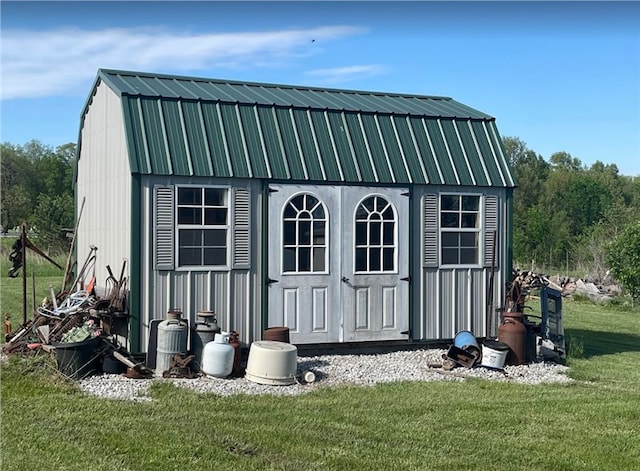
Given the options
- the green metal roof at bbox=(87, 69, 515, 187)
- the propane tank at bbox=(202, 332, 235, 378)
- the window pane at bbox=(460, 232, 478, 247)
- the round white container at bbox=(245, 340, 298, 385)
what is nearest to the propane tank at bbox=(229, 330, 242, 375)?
the propane tank at bbox=(202, 332, 235, 378)

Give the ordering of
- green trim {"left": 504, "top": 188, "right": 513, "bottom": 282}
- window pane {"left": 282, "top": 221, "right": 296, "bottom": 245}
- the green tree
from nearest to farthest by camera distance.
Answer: window pane {"left": 282, "top": 221, "right": 296, "bottom": 245} < green trim {"left": 504, "top": 188, "right": 513, "bottom": 282} < the green tree

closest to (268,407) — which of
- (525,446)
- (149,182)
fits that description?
(525,446)

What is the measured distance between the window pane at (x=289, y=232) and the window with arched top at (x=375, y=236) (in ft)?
3.02

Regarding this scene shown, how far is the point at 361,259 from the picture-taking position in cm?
1114

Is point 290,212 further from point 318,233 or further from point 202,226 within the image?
point 202,226

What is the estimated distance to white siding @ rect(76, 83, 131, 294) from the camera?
33.5 feet

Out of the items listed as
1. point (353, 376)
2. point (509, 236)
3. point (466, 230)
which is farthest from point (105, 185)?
point (509, 236)

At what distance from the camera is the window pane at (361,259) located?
11.1 m

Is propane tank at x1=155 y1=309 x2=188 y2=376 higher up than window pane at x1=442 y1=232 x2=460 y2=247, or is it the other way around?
window pane at x1=442 y1=232 x2=460 y2=247

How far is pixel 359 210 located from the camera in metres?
11.1

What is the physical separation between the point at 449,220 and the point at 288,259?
2573 mm

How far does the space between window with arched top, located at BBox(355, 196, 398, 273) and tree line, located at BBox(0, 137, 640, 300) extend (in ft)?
38.8

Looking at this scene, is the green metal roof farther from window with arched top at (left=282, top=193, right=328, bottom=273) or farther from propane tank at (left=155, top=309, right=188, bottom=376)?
propane tank at (left=155, top=309, right=188, bottom=376)

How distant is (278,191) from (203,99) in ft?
5.24
